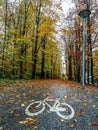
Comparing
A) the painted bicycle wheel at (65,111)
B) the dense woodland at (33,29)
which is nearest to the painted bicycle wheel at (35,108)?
the painted bicycle wheel at (65,111)

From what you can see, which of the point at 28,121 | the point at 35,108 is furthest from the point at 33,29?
the point at 28,121

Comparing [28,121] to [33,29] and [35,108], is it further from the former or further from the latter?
[33,29]

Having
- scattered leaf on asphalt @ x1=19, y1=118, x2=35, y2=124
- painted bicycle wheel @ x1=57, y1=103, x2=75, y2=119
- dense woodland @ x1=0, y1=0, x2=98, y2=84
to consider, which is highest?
dense woodland @ x1=0, y1=0, x2=98, y2=84

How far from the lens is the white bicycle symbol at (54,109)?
5.55 metres

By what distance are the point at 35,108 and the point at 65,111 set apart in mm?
988

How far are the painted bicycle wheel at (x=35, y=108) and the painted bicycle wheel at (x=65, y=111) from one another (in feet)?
1.87

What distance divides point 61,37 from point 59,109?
2786cm

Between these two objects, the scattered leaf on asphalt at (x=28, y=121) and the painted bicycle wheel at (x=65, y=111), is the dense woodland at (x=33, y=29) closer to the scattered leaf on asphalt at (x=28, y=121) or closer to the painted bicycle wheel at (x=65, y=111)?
the painted bicycle wheel at (x=65, y=111)

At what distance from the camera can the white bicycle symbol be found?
555 cm

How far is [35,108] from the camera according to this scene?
6090mm

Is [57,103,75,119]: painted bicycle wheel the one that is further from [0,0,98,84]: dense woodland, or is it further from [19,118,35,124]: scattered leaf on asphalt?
[0,0,98,84]: dense woodland

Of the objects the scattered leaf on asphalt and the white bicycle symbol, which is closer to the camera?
the scattered leaf on asphalt

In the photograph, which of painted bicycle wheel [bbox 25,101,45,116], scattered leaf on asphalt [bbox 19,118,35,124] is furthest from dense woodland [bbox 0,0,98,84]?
scattered leaf on asphalt [bbox 19,118,35,124]

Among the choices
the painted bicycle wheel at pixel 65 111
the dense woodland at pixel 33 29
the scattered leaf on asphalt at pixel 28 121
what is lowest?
the scattered leaf on asphalt at pixel 28 121
